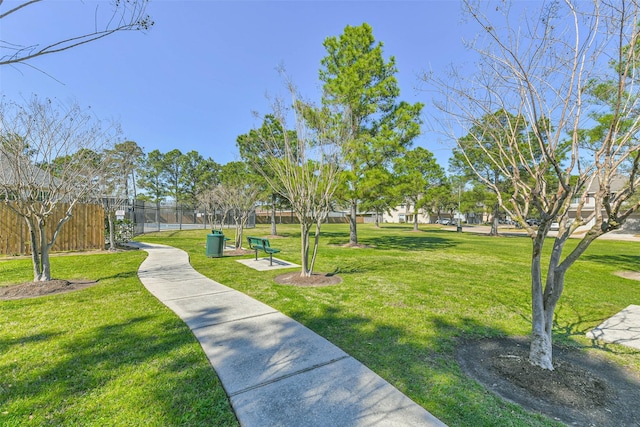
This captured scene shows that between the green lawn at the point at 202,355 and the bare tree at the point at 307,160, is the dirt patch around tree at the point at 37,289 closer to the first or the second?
the green lawn at the point at 202,355

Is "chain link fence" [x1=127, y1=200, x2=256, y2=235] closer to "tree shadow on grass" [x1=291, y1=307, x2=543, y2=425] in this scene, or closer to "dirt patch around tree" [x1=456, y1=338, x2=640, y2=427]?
"tree shadow on grass" [x1=291, y1=307, x2=543, y2=425]

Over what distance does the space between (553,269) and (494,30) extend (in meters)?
2.49

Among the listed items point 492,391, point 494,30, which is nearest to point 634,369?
point 492,391

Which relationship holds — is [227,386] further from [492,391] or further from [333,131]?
[333,131]

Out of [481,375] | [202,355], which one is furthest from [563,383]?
[202,355]

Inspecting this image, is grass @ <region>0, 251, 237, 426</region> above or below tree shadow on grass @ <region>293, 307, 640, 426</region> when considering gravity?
above

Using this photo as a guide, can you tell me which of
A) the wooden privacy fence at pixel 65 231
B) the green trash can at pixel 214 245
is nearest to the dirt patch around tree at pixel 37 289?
the green trash can at pixel 214 245

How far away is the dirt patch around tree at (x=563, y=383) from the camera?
234cm

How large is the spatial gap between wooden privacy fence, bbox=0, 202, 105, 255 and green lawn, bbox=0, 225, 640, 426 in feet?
13.1

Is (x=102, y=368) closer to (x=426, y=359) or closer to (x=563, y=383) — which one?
(x=426, y=359)

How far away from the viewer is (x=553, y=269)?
9.78 feet

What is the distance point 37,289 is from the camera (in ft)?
17.6

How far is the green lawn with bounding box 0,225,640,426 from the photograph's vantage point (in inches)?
90.6

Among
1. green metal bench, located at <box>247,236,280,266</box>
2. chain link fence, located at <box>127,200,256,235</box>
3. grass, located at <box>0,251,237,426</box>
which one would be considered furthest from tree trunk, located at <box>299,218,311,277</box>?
chain link fence, located at <box>127,200,256,235</box>
